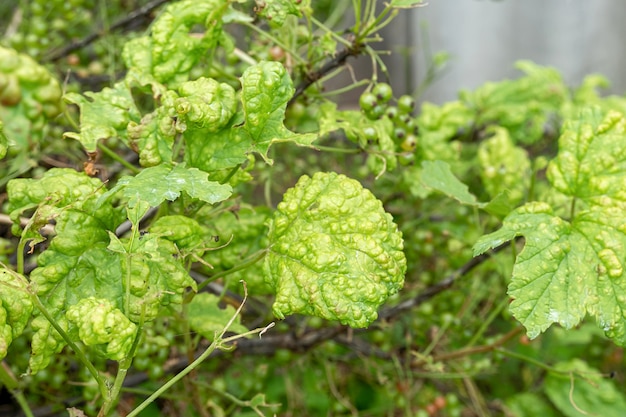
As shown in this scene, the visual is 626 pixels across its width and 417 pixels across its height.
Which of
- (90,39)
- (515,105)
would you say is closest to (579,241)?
(515,105)

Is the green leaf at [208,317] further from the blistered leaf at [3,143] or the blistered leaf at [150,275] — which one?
the blistered leaf at [3,143]

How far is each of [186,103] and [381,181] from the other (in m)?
0.88

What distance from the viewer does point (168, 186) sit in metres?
0.74

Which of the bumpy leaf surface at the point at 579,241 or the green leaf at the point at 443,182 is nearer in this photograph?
the bumpy leaf surface at the point at 579,241

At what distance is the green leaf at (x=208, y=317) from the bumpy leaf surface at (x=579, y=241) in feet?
1.32

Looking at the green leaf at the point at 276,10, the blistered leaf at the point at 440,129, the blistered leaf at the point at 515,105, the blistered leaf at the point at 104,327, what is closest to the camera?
the blistered leaf at the point at 104,327

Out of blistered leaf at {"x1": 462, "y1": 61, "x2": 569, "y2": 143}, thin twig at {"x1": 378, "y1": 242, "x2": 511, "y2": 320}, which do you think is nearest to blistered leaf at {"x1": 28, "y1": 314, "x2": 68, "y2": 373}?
thin twig at {"x1": 378, "y1": 242, "x2": 511, "y2": 320}

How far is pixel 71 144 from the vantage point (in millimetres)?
1528

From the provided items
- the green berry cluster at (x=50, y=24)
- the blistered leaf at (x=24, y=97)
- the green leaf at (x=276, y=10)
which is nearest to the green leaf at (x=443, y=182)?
the green leaf at (x=276, y=10)

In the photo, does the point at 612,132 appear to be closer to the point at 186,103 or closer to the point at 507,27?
the point at 186,103

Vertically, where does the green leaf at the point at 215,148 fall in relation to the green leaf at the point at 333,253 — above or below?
above

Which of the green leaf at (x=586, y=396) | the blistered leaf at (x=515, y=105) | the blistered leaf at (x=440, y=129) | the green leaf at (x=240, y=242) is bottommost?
the green leaf at (x=586, y=396)

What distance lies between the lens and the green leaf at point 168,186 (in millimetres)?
715

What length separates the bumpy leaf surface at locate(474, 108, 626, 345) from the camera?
85 cm
